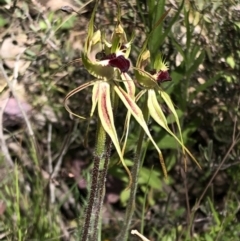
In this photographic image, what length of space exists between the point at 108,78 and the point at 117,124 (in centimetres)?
105

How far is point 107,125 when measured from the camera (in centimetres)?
123

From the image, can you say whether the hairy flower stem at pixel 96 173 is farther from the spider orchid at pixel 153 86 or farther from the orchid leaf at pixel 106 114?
the spider orchid at pixel 153 86

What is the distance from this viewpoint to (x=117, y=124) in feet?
7.61

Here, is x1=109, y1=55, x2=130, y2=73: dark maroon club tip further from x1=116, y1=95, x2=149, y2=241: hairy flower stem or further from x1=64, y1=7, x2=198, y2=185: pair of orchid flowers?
x1=116, y1=95, x2=149, y2=241: hairy flower stem

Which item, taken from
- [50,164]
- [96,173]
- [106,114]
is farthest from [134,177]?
[50,164]

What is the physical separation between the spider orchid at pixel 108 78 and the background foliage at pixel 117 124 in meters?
0.69

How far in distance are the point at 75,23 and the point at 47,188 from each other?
0.64 m

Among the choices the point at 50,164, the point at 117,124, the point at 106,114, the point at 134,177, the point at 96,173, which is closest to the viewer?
the point at 106,114

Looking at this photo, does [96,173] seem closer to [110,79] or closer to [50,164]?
[110,79]

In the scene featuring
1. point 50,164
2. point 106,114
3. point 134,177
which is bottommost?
point 50,164

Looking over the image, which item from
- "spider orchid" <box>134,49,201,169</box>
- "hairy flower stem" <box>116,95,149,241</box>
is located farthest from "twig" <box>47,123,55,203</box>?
"spider orchid" <box>134,49,201,169</box>

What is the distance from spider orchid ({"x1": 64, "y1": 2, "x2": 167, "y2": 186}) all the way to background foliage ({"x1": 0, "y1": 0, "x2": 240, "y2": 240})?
0.69m

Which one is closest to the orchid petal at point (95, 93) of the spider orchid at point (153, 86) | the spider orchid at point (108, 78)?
the spider orchid at point (108, 78)

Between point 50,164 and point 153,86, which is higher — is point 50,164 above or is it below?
below
